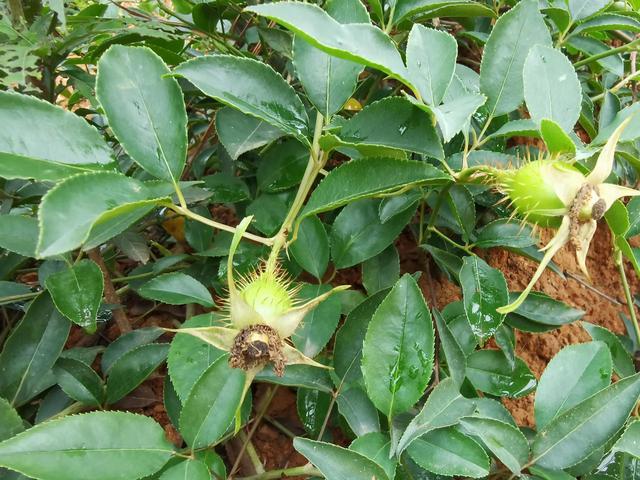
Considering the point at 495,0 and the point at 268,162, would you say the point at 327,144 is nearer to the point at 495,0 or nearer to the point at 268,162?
the point at 268,162

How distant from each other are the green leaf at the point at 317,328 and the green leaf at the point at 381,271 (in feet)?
0.27

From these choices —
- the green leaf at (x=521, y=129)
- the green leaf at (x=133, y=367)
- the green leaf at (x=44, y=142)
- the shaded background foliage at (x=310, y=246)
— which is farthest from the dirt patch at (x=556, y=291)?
the green leaf at (x=44, y=142)

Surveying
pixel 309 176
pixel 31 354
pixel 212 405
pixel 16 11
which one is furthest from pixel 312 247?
pixel 16 11

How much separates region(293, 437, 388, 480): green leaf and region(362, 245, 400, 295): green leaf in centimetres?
24

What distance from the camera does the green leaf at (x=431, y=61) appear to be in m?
0.51

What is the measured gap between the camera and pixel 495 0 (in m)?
0.80

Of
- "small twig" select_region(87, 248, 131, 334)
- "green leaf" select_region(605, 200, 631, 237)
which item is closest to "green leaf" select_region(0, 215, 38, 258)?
"small twig" select_region(87, 248, 131, 334)

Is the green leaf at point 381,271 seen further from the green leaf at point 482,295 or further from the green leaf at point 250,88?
the green leaf at point 250,88

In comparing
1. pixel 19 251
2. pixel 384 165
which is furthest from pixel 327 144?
pixel 19 251

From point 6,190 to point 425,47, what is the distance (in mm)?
511

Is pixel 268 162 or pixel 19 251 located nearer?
pixel 19 251

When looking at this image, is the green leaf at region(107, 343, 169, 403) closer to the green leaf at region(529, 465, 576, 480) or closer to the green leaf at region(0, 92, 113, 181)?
the green leaf at region(0, 92, 113, 181)

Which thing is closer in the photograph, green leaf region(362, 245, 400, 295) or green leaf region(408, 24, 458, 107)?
green leaf region(408, 24, 458, 107)

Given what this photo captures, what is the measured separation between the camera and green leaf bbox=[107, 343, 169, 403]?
24.5 inches
